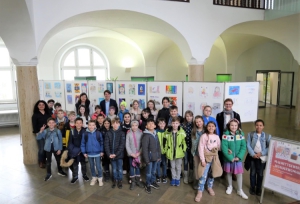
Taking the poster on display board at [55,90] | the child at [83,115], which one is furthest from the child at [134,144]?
the poster on display board at [55,90]

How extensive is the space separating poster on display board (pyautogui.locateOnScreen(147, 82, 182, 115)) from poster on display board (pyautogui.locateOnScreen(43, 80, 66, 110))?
2.79m

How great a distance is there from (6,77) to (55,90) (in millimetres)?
5406

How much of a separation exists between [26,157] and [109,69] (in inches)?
307

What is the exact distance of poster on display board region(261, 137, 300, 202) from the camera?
11.3 ft

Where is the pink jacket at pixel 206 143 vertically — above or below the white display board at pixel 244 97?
below

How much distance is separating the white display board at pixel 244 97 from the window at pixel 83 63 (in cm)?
878

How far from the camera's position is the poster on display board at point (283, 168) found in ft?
11.3

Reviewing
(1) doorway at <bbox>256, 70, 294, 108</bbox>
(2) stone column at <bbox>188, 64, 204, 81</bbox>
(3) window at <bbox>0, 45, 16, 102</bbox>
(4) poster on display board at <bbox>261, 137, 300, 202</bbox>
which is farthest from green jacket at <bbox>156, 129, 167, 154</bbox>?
(1) doorway at <bbox>256, 70, 294, 108</bbox>

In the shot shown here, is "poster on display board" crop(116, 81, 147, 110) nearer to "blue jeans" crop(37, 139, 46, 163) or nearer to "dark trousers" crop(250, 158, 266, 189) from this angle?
"blue jeans" crop(37, 139, 46, 163)

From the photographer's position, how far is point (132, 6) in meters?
6.16

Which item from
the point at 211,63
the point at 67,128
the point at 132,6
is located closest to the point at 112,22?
the point at 132,6

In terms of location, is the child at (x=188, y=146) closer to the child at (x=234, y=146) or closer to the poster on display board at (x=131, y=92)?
the child at (x=234, y=146)

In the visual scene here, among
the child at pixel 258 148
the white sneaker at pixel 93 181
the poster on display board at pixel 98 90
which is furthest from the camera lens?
the poster on display board at pixel 98 90

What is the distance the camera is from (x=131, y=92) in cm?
623
